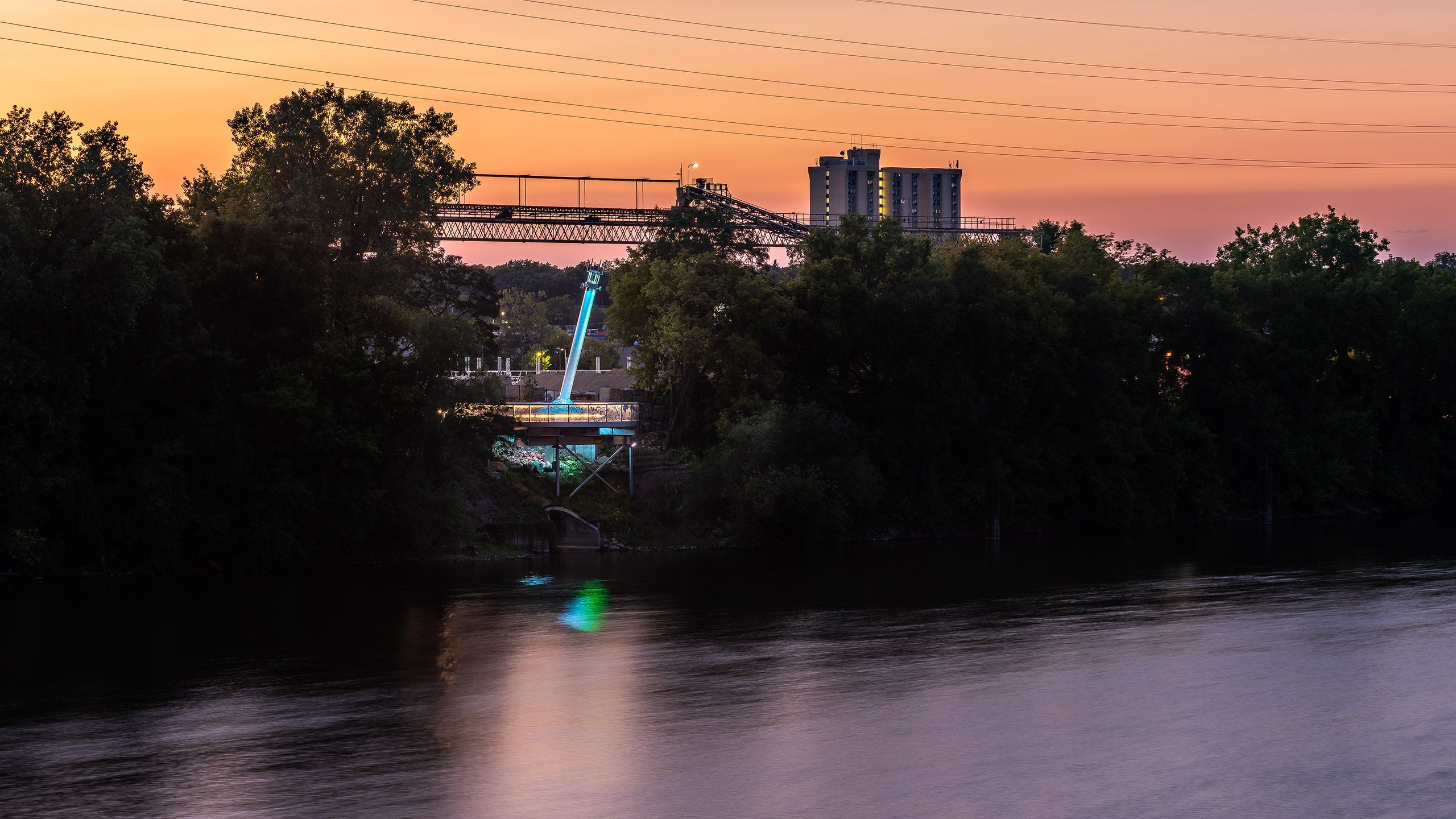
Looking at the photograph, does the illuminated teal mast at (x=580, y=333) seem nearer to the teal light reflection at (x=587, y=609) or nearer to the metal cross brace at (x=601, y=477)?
the metal cross brace at (x=601, y=477)

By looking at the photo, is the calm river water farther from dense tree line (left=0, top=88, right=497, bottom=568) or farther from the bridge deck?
the bridge deck

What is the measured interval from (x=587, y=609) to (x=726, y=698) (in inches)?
730

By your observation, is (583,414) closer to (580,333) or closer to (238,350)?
(580,333)

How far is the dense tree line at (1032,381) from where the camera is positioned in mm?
80438

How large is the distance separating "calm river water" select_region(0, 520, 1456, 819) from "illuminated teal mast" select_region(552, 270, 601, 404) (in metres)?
36.5

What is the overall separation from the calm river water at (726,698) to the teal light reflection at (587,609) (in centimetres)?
26

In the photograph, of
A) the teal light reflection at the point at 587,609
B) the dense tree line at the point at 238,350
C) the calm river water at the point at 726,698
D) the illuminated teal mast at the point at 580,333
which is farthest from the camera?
the illuminated teal mast at the point at 580,333

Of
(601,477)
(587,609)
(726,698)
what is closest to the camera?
(726,698)

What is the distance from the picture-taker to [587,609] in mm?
50062

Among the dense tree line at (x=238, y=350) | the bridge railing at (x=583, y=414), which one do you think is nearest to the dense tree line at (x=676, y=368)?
the dense tree line at (x=238, y=350)

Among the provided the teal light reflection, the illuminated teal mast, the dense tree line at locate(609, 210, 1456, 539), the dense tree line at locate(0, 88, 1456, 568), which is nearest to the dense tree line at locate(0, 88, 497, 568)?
the dense tree line at locate(0, 88, 1456, 568)

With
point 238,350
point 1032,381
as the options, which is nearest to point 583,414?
point 238,350

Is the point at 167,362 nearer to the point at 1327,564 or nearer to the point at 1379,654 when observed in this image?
the point at 1379,654

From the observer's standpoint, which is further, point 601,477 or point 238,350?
point 601,477
